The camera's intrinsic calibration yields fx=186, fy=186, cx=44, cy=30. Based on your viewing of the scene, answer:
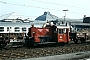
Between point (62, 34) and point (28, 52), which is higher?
point (62, 34)

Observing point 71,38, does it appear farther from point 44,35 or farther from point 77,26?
point 77,26

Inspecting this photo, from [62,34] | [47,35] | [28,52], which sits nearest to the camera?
[28,52]

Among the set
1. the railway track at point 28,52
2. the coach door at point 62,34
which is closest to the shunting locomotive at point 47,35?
the coach door at point 62,34

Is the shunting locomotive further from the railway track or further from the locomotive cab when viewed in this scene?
the railway track

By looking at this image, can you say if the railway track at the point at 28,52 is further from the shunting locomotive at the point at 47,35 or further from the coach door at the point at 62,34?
the coach door at the point at 62,34

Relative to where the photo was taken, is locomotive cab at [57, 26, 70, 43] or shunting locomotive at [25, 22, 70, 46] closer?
shunting locomotive at [25, 22, 70, 46]

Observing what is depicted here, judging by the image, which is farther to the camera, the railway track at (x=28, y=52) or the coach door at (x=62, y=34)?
the coach door at (x=62, y=34)

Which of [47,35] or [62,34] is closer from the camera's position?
[47,35]

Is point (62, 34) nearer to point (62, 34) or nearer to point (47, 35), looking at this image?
point (62, 34)

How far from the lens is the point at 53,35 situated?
78.7 feet

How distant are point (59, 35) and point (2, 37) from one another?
7.10m

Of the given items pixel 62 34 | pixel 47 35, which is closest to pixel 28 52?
pixel 47 35

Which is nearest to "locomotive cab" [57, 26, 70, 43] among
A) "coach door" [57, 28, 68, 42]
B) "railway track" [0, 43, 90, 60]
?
"coach door" [57, 28, 68, 42]

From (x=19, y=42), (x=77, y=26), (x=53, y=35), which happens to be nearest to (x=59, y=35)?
(x=53, y=35)
